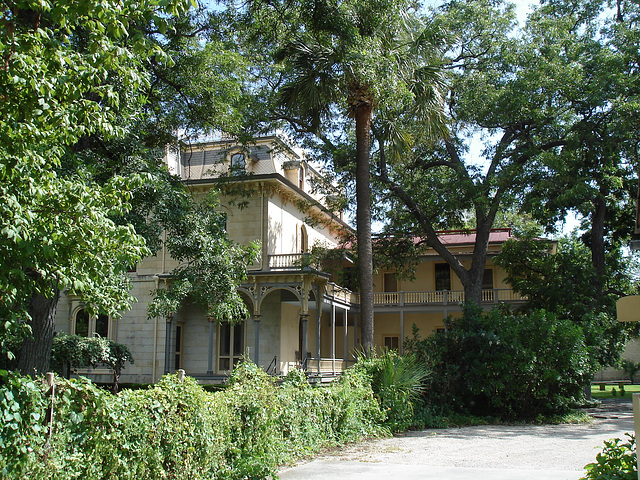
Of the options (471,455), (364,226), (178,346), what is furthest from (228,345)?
(471,455)

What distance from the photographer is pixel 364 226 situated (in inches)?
642

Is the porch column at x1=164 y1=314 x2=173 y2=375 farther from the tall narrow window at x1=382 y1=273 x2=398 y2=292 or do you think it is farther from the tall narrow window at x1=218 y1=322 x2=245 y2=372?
the tall narrow window at x1=382 y1=273 x2=398 y2=292

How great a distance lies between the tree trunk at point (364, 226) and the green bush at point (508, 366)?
245 cm

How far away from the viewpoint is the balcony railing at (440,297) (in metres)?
29.5

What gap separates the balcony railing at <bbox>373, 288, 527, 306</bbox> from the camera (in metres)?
29.5

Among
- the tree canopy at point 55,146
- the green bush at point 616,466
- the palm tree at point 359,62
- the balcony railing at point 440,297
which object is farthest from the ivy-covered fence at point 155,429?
the balcony railing at point 440,297

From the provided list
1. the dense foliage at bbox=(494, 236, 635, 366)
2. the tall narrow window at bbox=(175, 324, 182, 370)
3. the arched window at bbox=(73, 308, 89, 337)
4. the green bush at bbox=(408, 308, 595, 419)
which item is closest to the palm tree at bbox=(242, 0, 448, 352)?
the green bush at bbox=(408, 308, 595, 419)

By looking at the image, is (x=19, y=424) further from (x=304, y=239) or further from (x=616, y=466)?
(x=304, y=239)

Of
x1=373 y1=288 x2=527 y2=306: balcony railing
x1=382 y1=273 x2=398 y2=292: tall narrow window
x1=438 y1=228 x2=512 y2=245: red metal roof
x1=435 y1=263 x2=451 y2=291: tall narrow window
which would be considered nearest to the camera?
x1=373 y1=288 x2=527 y2=306: balcony railing

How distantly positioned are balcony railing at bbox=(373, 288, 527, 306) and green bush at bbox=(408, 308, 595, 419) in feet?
40.6

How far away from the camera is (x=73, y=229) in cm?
617

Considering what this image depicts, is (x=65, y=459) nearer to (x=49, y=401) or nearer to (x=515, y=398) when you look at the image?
(x=49, y=401)

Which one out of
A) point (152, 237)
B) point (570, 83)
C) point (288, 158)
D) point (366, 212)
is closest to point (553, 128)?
Answer: point (570, 83)

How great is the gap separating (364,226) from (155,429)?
10.5m
